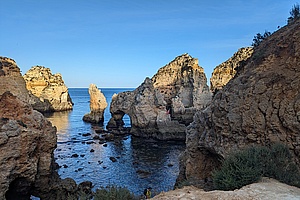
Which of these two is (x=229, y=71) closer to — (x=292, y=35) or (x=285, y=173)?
(x=292, y=35)

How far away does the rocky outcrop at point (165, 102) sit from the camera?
42.8m

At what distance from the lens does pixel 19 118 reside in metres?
14.2

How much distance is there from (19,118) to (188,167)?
9.66 meters

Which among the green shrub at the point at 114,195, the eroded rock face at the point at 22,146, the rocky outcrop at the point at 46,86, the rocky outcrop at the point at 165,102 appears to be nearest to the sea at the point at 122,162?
the rocky outcrop at the point at 165,102

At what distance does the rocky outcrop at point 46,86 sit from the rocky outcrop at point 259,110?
76.8 m

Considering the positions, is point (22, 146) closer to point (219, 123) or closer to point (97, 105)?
point (219, 123)

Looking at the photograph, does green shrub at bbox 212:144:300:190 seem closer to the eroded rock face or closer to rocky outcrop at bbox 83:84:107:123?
the eroded rock face

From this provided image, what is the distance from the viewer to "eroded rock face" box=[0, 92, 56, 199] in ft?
40.9

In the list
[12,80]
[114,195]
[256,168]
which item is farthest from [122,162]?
[256,168]

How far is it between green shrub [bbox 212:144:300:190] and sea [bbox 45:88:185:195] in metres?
9.26

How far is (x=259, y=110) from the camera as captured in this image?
1091 cm

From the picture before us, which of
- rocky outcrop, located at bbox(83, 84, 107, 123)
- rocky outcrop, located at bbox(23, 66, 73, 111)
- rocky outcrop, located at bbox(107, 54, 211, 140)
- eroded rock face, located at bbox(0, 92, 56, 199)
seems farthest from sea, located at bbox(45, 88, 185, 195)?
rocky outcrop, located at bbox(23, 66, 73, 111)

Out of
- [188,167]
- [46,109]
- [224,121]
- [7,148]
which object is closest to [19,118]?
[7,148]

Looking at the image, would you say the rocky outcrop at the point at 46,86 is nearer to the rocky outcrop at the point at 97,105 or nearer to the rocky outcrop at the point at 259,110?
the rocky outcrop at the point at 97,105
